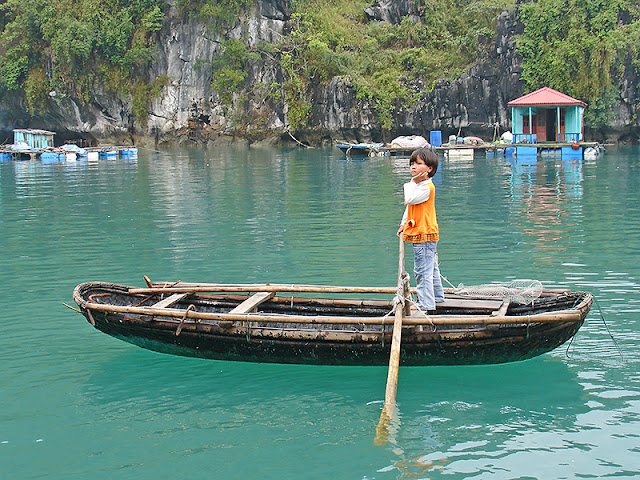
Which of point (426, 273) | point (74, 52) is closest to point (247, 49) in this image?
point (74, 52)

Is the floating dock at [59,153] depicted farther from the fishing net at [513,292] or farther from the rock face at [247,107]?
the fishing net at [513,292]

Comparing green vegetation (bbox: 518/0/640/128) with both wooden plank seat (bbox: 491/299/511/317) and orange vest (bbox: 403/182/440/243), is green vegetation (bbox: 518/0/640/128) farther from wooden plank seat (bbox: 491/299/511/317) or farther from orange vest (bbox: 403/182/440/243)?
orange vest (bbox: 403/182/440/243)

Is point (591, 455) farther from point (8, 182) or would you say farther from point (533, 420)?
point (8, 182)

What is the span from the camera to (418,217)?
6.60 meters

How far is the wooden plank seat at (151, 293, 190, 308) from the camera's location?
7.11m

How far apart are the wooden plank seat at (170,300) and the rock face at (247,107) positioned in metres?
38.7

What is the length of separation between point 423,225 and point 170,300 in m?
2.82

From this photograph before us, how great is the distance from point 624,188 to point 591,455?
54.6ft

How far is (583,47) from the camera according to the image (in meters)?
38.7

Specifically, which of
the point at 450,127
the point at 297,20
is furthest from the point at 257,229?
the point at 297,20

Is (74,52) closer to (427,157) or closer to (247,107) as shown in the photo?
(247,107)

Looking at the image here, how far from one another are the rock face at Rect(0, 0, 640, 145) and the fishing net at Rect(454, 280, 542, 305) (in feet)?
125

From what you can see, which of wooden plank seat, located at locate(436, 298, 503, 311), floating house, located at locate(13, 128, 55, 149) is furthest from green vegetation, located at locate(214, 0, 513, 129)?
wooden plank seat, located at locate(436, 298, 503, 311)

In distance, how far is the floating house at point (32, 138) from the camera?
45125mm
